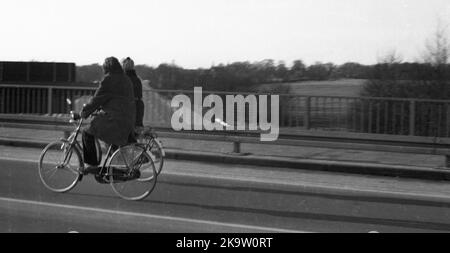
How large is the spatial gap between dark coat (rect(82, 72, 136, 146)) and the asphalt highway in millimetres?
751

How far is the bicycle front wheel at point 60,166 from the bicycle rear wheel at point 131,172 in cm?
47

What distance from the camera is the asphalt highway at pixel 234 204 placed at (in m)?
6.70

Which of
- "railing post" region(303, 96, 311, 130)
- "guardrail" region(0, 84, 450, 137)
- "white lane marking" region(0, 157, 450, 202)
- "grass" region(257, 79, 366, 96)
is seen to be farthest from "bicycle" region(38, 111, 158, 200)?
"grass" region(257, 79, 366, 96)

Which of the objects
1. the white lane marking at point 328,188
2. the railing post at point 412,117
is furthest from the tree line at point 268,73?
the white lane marking at point 328,188

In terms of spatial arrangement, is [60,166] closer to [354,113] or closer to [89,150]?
[89,150]

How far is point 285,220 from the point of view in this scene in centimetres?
706

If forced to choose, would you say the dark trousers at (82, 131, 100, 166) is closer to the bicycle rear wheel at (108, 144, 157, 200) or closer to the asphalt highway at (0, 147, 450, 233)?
the bicycle rear wheel at (108, 144, 157, 200)

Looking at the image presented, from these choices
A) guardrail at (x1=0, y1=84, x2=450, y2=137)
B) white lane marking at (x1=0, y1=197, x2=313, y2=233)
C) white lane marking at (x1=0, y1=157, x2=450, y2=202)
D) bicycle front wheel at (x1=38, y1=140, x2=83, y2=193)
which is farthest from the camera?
guardrail at (x1=0, y1=84, x2=450, y2=137)

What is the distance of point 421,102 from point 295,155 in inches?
99.5

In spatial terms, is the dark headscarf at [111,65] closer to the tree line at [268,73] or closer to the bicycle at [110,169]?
the bicycle at [110,169]

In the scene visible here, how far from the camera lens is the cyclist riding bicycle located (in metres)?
8.02

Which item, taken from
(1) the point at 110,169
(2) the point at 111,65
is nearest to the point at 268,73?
(2) the point at 111,65
